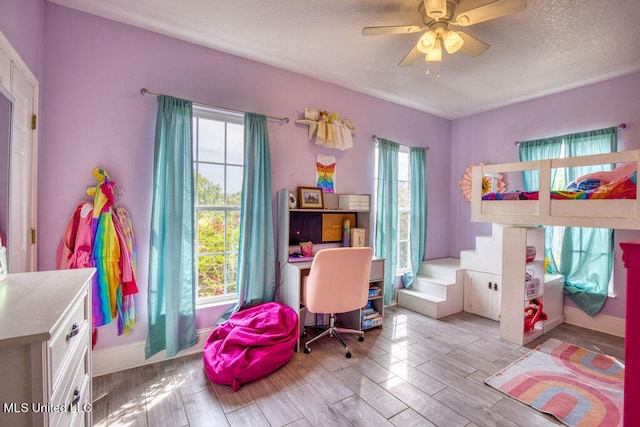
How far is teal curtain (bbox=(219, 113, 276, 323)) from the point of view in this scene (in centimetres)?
275

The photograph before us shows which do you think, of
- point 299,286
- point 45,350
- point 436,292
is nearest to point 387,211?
point 436,292

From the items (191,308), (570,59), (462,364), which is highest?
(570,59)

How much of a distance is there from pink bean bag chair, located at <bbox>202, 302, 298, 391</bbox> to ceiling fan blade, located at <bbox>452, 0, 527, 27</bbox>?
2474mm

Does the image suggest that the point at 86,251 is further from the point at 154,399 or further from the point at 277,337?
the point at 277,337

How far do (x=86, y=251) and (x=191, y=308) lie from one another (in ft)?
2.88

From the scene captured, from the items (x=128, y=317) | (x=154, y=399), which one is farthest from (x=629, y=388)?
(x=128, y=317)

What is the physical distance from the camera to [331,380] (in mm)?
2209

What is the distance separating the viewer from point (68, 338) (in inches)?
42.5

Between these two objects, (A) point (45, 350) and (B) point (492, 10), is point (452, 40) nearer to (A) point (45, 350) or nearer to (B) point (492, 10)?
(B) point (492, 10)

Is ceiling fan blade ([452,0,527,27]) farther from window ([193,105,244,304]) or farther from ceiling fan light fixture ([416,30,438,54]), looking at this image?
window ([193,105,244,304])

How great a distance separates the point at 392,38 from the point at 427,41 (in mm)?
551

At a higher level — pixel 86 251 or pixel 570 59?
pixel 570 59

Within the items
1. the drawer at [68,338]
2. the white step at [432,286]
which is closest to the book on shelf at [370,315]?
the white step at [432,286]

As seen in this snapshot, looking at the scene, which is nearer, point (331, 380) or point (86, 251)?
point (86, 251)
